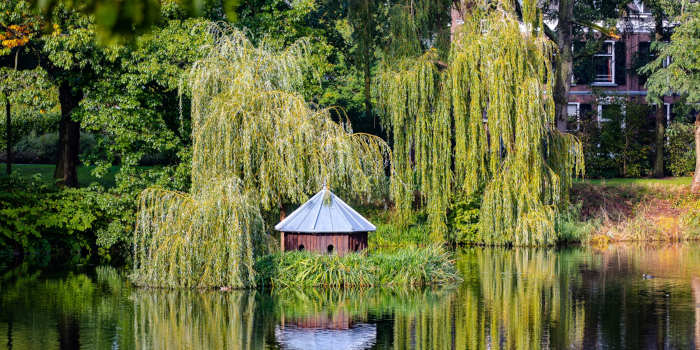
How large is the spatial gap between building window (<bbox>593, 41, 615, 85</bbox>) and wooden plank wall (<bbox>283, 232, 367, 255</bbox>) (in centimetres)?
2820

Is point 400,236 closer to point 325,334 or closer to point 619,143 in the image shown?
point 619,143

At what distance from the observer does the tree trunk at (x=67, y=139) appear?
104 feet

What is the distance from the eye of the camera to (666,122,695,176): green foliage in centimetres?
4094

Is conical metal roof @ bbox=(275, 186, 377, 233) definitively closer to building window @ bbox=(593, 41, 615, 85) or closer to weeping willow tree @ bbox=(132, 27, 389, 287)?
weeping willow tree @ bbox=(132, 27, 389, 287)

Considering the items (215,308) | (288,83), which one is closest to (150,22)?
(215,308)

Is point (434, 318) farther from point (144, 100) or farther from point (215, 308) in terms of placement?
point (144, 100)

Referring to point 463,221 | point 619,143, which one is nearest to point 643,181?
point 619,143

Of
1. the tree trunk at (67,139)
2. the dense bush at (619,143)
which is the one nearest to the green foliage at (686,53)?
the dense bush at (619,143)

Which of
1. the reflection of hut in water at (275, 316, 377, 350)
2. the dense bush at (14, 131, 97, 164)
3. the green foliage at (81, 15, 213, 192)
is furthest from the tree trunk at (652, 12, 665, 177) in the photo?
the reflection of hut in water at (275, 316, 377, 350)

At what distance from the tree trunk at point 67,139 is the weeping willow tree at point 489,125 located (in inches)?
425

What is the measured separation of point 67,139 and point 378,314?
727 inches

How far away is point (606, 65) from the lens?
4884 cm

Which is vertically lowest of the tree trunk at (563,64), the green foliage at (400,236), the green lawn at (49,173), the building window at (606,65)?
the green foliage at (400,236)

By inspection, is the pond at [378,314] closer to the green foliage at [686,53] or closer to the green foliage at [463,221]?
the green foliage at [463,221]
